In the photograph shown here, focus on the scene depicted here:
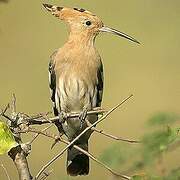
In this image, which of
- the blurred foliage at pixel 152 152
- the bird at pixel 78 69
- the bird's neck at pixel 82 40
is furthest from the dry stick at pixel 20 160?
the bird's neck at pixel 82 40

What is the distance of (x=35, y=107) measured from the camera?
746 cm

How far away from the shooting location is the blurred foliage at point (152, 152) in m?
2.05

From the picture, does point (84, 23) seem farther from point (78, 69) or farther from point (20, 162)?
point (20, 162)

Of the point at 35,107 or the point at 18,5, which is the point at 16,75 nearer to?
the point at 35,107

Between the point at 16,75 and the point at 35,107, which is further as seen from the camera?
the point at 16,75

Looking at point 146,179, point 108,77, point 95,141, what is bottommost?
point 146,179

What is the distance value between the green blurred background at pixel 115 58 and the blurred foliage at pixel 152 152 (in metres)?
4.01

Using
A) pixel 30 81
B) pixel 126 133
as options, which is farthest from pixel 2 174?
pixel 30 81

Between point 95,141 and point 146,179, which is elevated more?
point 95,141

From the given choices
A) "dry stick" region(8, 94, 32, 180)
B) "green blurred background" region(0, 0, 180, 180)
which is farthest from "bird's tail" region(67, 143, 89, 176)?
"green blurred background" region(0, 0, 180, 180)

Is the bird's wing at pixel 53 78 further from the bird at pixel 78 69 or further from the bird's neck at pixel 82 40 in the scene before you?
the bird's neck at pixel 82 40

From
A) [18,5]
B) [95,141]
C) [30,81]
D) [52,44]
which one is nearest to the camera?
[95,141]

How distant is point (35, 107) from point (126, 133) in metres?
0.90

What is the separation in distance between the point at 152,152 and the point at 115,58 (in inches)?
262
